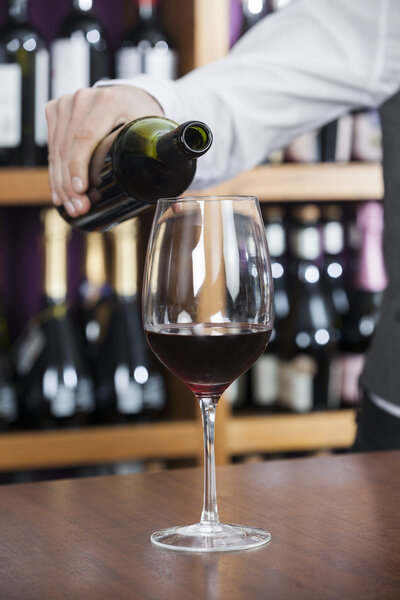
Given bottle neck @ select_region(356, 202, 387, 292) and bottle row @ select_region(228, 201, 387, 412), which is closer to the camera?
bottle row @ select_region(228, 201, 387, 412)

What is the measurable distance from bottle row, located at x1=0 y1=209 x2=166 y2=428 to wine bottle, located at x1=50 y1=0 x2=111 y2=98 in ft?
0.80

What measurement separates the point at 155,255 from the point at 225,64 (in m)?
0.55

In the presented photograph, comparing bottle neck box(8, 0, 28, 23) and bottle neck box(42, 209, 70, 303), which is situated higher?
bottle neck box(8, 0, 28, 23)

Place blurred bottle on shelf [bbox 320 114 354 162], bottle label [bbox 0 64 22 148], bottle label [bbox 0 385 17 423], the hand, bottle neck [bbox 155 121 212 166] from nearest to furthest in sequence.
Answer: bottle neck [bbox 155 121 212 166], the hand, bottle label [bbox 0 64 22 148], bottle label [bbox 0 385 17 423], blurred bottle on shelf [bbox 320 114 354 162]

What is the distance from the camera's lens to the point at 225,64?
3.24 ft

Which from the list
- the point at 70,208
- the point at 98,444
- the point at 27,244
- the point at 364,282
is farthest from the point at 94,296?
the point at 70,208

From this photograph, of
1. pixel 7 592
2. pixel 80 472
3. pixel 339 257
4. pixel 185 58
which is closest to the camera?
pixel 7 592

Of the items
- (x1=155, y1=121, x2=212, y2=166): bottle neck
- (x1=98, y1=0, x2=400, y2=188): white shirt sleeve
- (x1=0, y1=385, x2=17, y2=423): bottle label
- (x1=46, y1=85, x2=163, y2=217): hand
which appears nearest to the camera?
(x1=155, y1=121, x2=212, y2=166): bottle neck

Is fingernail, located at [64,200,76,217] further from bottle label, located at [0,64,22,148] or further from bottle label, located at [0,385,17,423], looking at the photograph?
bottle label, located at [0,385,17,423]

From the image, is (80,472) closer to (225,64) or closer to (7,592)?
(225,64)

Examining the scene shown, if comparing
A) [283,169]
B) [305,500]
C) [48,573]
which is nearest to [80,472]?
[283,169]

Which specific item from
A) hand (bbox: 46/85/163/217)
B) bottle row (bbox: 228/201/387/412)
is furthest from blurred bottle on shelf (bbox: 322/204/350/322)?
hand (bbox: 46/85/163/217)

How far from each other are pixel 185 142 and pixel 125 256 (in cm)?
97

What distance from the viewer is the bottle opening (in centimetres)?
58
